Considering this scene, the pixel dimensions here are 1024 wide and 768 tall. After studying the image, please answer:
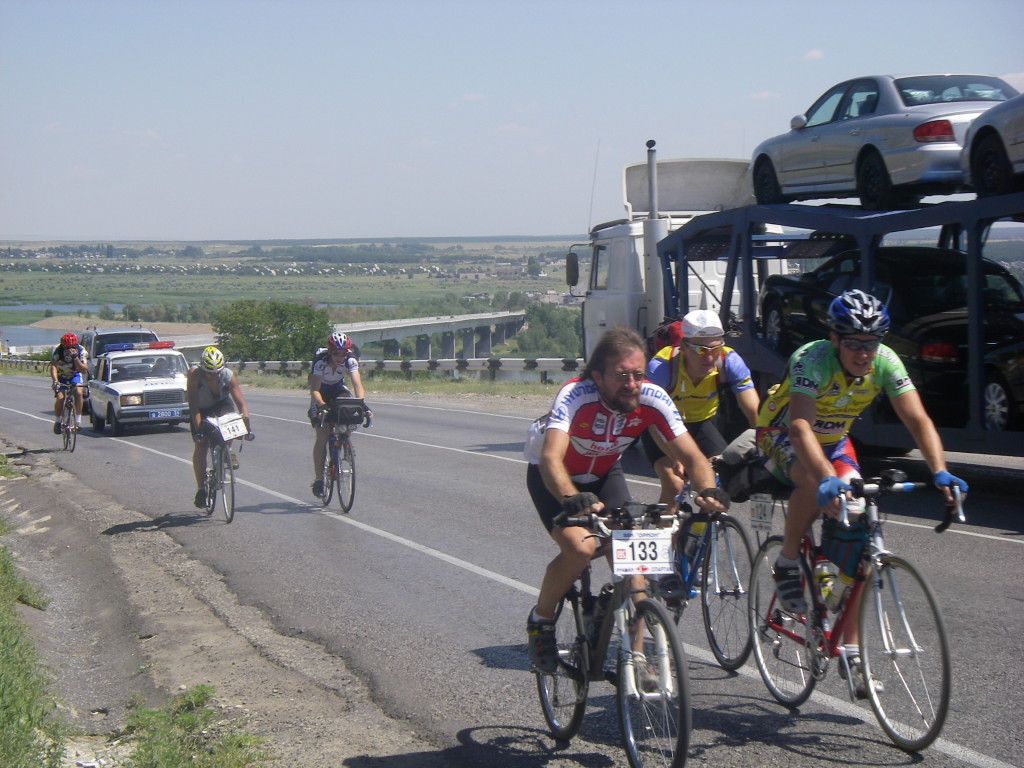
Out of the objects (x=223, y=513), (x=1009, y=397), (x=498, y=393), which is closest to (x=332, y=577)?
(x=223, y=513)

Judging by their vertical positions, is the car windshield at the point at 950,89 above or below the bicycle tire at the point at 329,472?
above

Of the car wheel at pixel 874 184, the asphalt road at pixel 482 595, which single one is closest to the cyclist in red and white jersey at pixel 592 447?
the asphalt road at pixel 482 595

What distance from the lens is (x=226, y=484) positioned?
11.5 metres

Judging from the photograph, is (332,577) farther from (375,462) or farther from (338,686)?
(375,462)

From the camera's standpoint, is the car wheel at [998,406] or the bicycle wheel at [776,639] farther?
the car wheel at [998,406]

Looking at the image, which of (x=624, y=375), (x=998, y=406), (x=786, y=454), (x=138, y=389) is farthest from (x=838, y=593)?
(x=138, y=389)

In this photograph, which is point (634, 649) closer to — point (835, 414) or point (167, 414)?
point (835, 414)

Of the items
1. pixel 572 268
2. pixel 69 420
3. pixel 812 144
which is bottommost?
pixel 69 420

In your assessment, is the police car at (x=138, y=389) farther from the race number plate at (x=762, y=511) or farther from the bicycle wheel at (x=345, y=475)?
the race number plate at (x=762, y=511)

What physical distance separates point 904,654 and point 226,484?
323 inches

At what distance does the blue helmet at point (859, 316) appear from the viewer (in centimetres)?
479

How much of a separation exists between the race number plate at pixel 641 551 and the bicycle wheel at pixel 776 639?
1035mm

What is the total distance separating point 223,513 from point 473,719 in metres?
6.89

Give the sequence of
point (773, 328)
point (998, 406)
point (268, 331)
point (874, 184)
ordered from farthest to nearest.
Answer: point (268, 331), point (773, 328), point (874, 184), point (998, 406)
